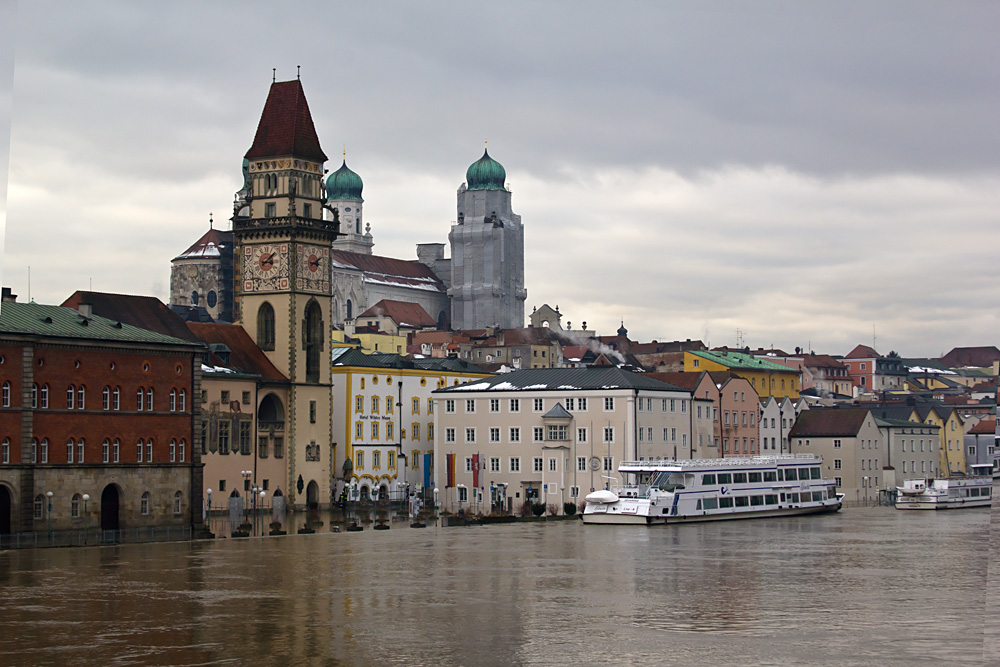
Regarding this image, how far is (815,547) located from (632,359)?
119 meters

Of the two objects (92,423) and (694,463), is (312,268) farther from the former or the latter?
(92,423)

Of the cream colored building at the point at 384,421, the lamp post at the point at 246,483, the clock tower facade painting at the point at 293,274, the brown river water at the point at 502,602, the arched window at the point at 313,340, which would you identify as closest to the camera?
the brown river water at the point at 502,602

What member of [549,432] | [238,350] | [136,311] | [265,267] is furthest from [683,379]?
[136,311]

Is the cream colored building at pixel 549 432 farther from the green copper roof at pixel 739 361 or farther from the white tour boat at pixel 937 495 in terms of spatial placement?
the green copper roof at pixel 739 361

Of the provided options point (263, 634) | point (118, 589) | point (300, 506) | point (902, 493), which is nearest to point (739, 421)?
point (902, 493)

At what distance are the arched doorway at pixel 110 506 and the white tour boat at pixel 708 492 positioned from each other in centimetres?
2806

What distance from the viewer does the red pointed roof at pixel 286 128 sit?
123 metres

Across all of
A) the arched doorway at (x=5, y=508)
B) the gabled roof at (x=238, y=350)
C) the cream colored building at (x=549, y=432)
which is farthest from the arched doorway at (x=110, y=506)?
the cream colored building at (x=549, y=432)

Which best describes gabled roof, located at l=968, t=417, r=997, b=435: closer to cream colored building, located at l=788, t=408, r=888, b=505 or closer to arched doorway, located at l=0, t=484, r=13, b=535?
cream colored building, located at l=788, t=408, r=888, b=505

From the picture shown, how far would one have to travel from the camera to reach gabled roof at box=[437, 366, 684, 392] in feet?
384

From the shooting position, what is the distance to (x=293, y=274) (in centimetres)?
12156

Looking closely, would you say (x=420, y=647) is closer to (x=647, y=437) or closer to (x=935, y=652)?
(x=935, y=652)

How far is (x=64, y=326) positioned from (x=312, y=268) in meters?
36.9

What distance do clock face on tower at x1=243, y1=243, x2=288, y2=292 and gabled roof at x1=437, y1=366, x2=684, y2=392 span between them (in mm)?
15709
